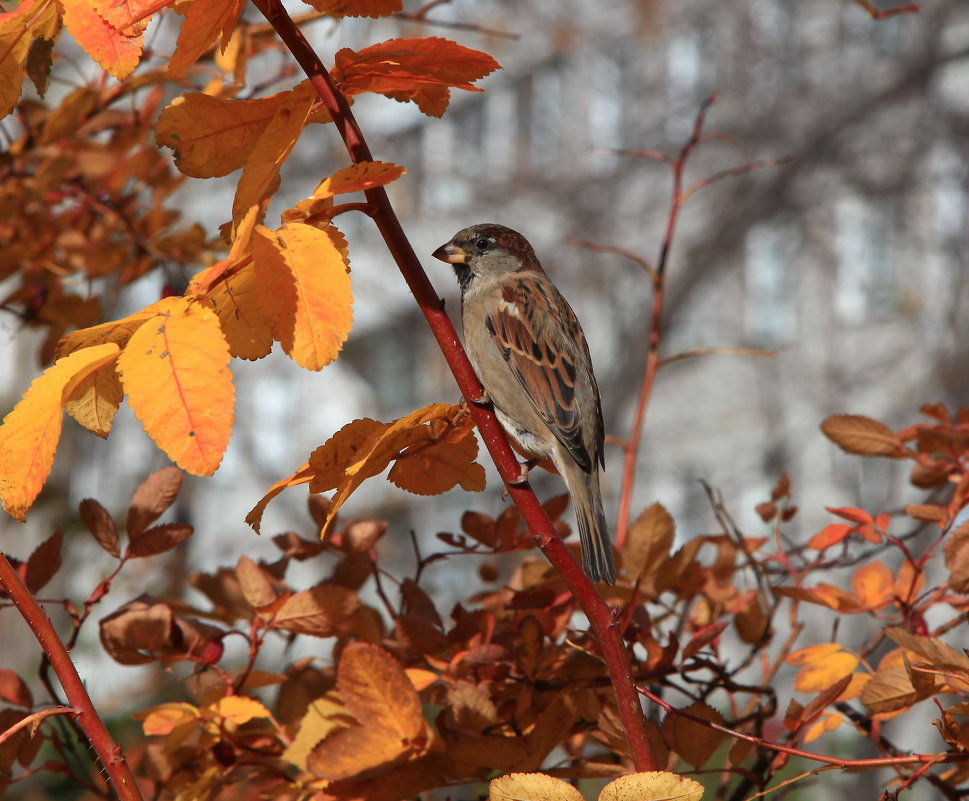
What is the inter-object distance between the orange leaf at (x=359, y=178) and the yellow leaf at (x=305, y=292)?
6 cm

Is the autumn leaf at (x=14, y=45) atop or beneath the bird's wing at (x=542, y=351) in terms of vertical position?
atop

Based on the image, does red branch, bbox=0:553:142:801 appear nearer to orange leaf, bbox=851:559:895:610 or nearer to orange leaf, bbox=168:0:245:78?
orange leaf, bbox=168:0:245:78

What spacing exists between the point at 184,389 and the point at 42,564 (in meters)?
0.56

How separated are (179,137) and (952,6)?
8.06m

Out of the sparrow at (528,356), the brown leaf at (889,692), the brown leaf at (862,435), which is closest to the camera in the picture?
the brown leaf at (889,692)

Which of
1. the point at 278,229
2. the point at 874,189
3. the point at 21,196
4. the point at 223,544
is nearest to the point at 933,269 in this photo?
the point at 874,189

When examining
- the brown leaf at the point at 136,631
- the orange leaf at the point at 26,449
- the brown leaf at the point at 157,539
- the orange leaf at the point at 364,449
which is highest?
the orange leaf at the point at 26,449

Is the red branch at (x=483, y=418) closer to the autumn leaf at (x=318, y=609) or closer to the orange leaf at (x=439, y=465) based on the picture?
the orange leaf at (x=439, y=465)

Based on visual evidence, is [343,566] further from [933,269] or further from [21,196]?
[933,269]

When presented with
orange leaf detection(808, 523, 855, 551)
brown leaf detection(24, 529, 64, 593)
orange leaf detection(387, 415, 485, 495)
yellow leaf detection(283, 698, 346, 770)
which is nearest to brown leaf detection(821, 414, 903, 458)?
orange leaf detection(808, 523, 855, 551)

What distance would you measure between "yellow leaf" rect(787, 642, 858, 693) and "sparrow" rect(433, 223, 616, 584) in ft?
2.70

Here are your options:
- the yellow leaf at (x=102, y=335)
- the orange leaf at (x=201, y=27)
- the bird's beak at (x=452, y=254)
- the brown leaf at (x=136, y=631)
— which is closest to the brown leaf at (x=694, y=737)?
the brown leaf at (x=136, y=631)

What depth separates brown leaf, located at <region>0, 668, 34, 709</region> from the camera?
46.6 inches

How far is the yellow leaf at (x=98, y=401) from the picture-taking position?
2.75ft
